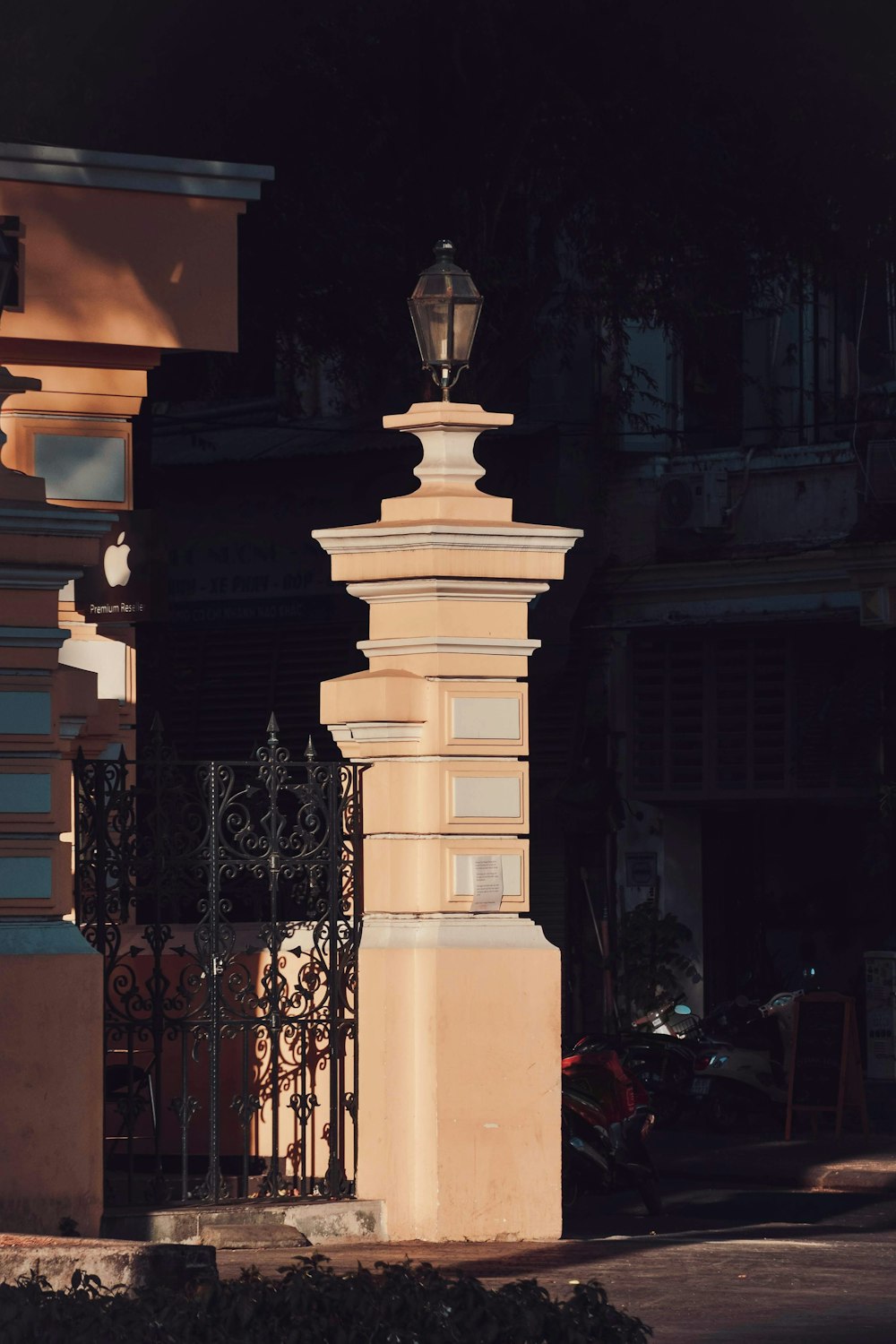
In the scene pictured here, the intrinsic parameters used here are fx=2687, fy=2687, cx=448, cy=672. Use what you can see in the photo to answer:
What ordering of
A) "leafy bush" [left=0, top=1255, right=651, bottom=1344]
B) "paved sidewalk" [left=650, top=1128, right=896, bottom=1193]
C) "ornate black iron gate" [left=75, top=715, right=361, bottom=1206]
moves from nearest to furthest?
"leafy bush" [left=0, top=1255, right=651, bottom=1344] < "ornate black iron gate" [left=75, top=715, right=361, bottom=1206] < "paved sidewalk" [left=650, top=1128, right=896, bottom=1193]

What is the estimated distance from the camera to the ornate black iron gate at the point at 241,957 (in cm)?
1071

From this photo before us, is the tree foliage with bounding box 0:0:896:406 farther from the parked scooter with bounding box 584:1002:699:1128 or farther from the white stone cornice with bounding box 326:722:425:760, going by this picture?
the white stone cornice with bounding box 326:722:425:760

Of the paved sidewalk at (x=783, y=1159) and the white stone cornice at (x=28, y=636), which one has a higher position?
the white stone cornice at (x=28, y=636)

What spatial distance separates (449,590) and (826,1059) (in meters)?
6.96

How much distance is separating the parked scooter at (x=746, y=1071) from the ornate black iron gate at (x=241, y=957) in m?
6.78

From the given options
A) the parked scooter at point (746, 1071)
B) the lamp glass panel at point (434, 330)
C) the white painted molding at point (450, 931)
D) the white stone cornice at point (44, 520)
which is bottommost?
the parked scooter at point (746, 1071)

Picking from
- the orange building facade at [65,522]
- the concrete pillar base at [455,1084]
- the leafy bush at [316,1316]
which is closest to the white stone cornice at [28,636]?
the orange building facade at [65,522]

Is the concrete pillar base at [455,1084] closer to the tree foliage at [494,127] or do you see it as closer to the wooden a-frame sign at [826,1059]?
the wooden a-frame sign at [826,1059]

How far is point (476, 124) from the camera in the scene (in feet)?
61.0

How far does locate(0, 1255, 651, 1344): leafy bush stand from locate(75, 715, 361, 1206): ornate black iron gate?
321cm

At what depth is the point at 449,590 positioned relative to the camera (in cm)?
1109

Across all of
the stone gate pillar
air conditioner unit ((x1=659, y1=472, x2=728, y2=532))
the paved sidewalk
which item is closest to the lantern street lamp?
the stone gate pillar

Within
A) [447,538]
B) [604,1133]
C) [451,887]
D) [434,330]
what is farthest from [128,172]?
[604,1133]

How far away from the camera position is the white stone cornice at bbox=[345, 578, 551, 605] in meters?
11.1
